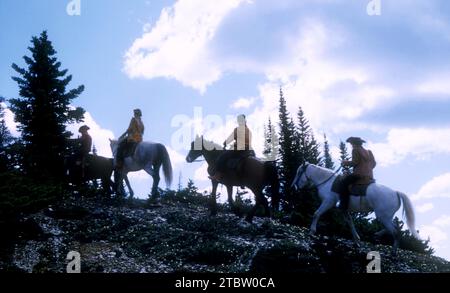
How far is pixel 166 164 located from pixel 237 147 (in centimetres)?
302

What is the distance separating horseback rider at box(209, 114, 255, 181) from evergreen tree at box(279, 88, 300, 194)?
16.9m

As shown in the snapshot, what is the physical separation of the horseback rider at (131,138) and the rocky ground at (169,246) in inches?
93.8

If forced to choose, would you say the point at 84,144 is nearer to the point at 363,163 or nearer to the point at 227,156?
the point at 227,156

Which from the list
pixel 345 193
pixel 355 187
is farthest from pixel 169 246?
pixel 355 187

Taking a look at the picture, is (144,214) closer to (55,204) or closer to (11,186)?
(55,204)

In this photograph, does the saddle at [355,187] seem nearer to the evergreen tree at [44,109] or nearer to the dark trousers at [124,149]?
the dark trousers at [124,149]

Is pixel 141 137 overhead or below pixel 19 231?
overhead

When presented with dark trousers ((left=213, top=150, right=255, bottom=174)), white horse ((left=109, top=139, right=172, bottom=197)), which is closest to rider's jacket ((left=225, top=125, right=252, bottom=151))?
dark trousers ((left=213, top=150, right=255, bottom=174))

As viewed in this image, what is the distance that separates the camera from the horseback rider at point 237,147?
1309 cm

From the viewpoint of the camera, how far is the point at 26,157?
16641mm

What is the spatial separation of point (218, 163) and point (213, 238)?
2966 mm

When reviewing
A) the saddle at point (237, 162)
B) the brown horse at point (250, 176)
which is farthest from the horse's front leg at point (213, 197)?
the saddle at point (237, 162)

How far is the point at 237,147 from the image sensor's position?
1320 centimetres
